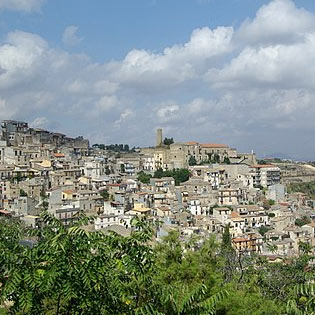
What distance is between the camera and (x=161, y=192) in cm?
5166

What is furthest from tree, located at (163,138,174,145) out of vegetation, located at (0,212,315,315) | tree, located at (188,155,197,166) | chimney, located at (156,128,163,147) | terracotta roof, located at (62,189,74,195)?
vegetation, located at (0,212,315,315)

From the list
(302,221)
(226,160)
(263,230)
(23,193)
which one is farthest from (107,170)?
(302,221)

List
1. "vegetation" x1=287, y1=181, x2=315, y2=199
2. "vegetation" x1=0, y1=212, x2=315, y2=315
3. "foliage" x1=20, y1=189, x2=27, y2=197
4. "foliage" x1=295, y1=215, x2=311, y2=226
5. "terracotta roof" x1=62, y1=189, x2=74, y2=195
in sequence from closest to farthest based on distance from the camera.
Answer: "vegetation" x1=0, y1=212, x2=315, y2=315 < "terracotta roof" x1=62, y1=189, x2=74, y2=195 < "foliage" x1=20, y1=189, x2=27, y2=197 < "foliage" x1=295, y1=215, x2=311, y2=226 < "vegetation" x1=287, y1=181, x2=315, y2=199

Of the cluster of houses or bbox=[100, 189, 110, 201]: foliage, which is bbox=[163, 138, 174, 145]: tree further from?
bbox=[100, 189, 110, 201]: foliage

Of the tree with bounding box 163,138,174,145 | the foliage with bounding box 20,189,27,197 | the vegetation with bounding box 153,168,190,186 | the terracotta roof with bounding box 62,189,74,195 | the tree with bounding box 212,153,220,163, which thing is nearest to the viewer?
the terracotta roof with bounding box 62,189,74,195

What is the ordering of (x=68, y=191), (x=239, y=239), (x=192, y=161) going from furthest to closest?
1. (x=192, y=161)
2. (x=68, y=191)
3. (x=239, y=239)

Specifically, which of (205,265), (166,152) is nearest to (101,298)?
(205,265)

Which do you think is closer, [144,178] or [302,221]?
[302,221]

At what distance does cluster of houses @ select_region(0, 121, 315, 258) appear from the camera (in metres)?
40.3

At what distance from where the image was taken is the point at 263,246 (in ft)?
127

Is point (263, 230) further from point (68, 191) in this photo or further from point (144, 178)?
point (144, 178)

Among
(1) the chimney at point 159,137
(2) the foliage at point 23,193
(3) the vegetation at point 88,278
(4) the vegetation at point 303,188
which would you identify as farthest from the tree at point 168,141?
(3) the vegetation at point 88,278

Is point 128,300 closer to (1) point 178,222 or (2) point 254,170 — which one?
(1) point 178,222

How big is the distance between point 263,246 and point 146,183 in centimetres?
2311
